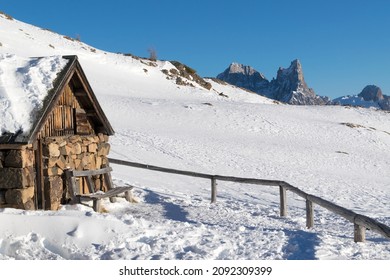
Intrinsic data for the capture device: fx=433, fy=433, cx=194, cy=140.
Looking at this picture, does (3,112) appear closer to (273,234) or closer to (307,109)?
(273,234)

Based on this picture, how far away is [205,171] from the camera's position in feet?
71.7

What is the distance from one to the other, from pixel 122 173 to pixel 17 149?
325 inches

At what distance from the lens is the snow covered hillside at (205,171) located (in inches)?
289

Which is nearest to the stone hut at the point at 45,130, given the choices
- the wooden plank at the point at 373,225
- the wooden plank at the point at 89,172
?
the wooden plank at the point at 89,172

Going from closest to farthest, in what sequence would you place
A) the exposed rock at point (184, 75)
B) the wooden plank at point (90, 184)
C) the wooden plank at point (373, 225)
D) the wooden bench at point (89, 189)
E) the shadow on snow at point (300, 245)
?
the wooden plank at point (373, 225) → the shadow on snow at point (300, 245) → the wooden bench at point (89, 189) → the wooden plank at point (90, 184) → the exposed rock at point (184, 75)

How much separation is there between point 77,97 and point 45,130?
76.5 inches

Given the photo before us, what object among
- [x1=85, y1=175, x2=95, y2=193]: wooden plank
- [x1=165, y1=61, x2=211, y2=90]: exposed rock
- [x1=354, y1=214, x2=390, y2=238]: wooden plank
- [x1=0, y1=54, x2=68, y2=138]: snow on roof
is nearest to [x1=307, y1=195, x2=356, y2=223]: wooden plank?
[x1=354, y1=214, x2=390, y2=238]: wooden plank

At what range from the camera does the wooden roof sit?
9.68 metres

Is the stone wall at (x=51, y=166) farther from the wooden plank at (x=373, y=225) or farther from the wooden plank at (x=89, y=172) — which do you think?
the wooden plank at (x=373, y=225)

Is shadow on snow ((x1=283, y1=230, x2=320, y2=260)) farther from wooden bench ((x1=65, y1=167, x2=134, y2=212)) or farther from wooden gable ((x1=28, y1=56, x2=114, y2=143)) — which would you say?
wooden gable ((x1=28, y1=56, x2=114, y2=143))

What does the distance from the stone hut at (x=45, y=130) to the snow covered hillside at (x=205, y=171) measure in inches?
36.7

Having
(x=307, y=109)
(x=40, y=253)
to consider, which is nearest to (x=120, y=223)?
(x=40, y=253)

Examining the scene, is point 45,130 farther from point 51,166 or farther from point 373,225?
point 373,225

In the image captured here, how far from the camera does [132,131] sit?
2941 centimetres
